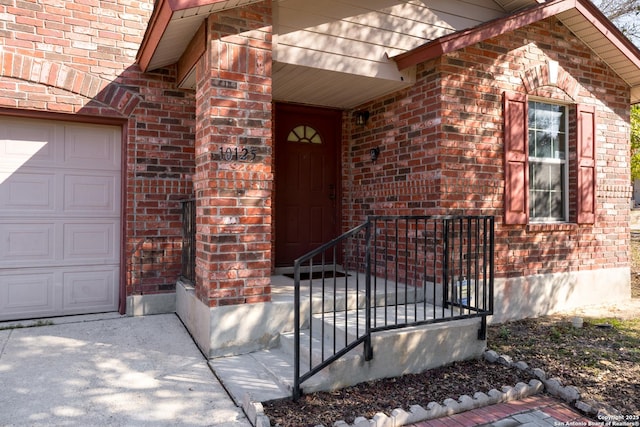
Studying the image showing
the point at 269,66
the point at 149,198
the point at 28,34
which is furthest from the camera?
the point at 149,198

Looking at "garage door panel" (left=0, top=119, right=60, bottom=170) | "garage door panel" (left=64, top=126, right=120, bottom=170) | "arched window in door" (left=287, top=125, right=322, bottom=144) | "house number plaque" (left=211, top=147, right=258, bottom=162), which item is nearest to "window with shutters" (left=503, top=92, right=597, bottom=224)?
"arched window in door" (left=287, top=125, right=322, bottom=144)

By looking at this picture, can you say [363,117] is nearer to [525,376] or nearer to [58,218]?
[525,376]

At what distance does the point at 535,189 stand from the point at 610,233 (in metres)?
1.42

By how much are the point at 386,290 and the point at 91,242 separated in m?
3.10

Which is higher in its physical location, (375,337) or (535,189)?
(535,189)

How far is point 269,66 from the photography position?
376 centimetres

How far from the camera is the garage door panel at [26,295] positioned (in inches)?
170

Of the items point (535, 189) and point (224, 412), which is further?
point (535, 189)

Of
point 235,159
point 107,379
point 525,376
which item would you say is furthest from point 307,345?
point 525,376

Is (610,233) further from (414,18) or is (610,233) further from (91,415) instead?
(91,415)

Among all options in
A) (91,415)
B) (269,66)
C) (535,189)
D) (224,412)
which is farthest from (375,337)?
(535,189)

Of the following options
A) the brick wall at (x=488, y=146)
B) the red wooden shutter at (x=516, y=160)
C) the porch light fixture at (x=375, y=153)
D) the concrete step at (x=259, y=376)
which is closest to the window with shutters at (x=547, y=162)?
the brick wall at (x=488, y=146)

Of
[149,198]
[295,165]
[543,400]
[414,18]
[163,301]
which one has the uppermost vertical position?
[414,18]

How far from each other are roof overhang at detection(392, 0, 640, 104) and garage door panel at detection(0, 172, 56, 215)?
12.4 feet
